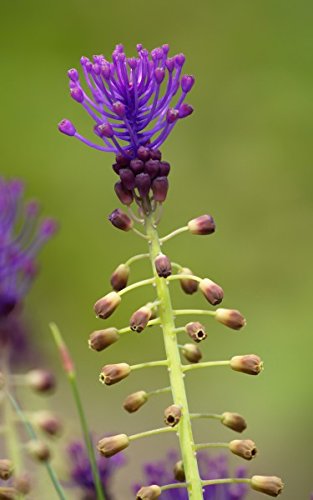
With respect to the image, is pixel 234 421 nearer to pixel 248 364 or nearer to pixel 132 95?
pixel 248 364

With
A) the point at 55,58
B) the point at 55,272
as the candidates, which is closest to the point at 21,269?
the point at 55,272

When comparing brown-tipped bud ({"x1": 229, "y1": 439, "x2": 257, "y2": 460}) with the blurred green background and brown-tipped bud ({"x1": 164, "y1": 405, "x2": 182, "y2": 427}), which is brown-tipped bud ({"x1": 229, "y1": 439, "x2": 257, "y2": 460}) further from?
the blurred green background

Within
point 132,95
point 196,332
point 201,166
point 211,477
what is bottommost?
point 211,477

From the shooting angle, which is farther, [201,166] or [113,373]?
[201,166]

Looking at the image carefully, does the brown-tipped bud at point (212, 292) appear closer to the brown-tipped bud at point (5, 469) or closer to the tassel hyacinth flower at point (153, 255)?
the tassel hyacinth flower at point (153, 255)

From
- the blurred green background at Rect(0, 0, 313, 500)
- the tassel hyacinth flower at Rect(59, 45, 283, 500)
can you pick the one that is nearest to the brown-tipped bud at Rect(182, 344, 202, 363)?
the tassel hyacinth flower at Rect(59, 45, 283, 500)

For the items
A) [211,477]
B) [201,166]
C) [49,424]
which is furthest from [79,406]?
[201,166]

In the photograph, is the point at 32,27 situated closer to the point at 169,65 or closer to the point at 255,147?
the point at 255,147

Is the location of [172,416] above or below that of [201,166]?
below
